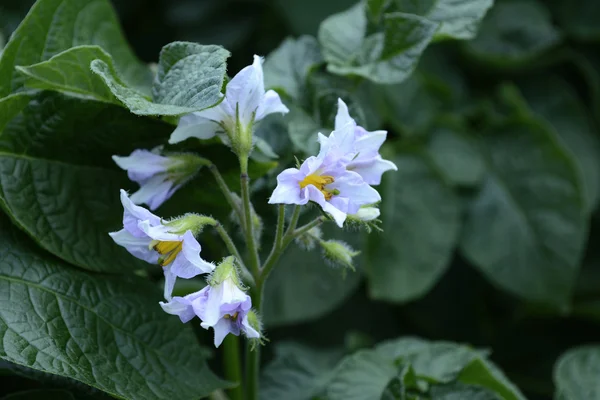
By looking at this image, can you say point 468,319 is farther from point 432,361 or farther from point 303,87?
point 303,87

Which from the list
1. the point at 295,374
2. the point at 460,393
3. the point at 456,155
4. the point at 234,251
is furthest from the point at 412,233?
the point at 234,251

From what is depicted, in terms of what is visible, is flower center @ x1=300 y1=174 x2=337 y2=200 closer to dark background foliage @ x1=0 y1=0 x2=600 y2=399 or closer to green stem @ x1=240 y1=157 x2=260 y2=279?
green stem @ x1=240 y1=157 x2=260 y2=279

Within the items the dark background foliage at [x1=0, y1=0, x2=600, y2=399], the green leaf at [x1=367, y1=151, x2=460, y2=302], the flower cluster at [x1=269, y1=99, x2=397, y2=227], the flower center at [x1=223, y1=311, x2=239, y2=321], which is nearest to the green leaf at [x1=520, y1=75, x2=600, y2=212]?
the dark background foliage at [x1=0, y1=0, x2=600, y2=399]

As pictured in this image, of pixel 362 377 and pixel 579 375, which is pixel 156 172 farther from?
pixel 579 375

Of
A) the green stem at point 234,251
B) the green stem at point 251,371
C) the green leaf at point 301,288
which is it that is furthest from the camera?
the green leaf at point 301,288

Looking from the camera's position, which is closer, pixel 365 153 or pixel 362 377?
pixel 365 153

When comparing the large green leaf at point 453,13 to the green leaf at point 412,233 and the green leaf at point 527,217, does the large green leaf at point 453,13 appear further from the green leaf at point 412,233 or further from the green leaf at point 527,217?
the green leaf at point 527,217

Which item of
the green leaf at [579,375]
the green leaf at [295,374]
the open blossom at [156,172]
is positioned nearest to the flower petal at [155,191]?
the open blossom at [156,172]

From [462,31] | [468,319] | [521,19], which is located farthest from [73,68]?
[521,19]
